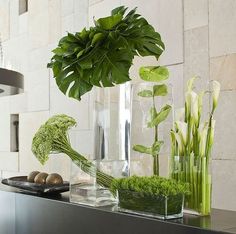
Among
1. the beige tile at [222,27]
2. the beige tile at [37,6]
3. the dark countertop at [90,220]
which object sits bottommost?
the dark countertop at [90,220]

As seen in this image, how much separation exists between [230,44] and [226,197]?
55cm

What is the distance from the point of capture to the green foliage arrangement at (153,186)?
1.15 meters

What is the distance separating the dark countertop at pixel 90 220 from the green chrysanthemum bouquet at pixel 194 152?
0.06 m

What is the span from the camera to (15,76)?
1.67 metres

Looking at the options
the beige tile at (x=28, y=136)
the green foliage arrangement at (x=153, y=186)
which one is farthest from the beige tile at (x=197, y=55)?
the beige tile at (x=28, y=136)

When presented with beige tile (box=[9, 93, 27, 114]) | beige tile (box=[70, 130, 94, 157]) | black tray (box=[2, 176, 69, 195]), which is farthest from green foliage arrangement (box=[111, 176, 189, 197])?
beige tile (box=[9, 93, 27, 114])

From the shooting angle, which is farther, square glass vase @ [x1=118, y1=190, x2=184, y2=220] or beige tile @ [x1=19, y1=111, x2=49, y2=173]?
beige tile @ [x1=19, y1=111, x2=49, y2=173]

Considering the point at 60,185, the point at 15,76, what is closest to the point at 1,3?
the point at 15,76

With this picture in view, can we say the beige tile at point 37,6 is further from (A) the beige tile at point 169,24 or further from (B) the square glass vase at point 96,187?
(B) the square glass vase at point 96,187

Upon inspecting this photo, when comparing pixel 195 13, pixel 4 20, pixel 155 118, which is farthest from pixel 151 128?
pixel 4 20

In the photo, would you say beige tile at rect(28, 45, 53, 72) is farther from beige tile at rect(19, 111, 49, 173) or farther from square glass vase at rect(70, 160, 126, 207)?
square glass vase at rect(70, 160, 126, 207)

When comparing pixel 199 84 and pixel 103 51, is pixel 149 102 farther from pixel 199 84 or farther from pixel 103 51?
pixel 199 84

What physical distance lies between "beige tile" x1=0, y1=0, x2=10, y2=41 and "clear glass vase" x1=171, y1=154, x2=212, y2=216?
2270 mm

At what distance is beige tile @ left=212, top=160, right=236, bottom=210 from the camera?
1606 millimetres
